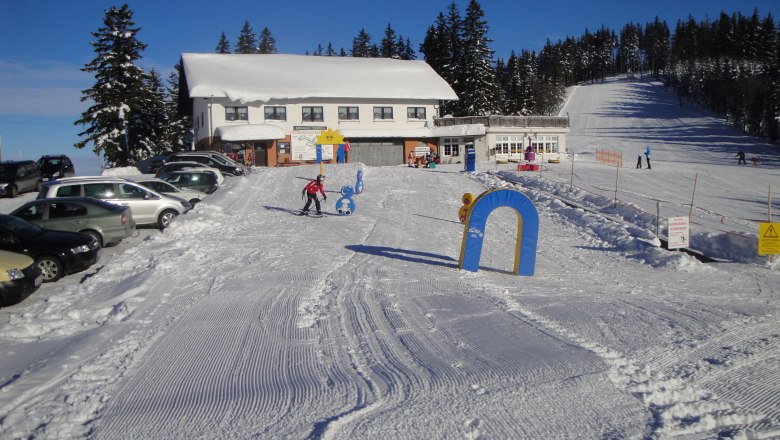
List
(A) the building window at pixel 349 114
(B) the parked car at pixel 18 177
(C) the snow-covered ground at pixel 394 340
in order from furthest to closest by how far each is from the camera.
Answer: (A) the building window at pixel 349 114, (B) the parked car at pixel 18 177, (C) the snow-covered ground at pixel 394 340

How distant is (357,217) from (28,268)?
1112 cm

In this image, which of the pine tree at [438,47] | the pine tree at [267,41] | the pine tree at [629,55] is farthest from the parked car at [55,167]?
the pine tree at [629,55]

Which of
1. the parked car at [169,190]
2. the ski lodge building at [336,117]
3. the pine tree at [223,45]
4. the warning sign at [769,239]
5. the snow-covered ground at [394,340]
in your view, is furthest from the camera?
the pine tree at [223,45]

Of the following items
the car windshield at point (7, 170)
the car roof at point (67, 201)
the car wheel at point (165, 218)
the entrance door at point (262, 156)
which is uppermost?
the entrance door at point (262, 156)

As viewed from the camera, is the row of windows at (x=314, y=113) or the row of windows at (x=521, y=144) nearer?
the row of windows at (x=314, y=113)

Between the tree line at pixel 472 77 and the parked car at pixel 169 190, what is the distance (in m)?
25.1

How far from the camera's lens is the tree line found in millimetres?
41938

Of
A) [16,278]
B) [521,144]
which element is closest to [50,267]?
[16,278]

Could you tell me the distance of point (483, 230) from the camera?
11656 mm

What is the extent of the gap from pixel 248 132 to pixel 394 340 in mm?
34444

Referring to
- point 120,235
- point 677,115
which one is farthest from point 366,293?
point 677,115

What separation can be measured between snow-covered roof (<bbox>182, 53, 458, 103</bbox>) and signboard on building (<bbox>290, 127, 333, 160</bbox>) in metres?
2.77

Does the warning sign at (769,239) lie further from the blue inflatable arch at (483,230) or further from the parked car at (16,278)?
the parked car at (16,278)

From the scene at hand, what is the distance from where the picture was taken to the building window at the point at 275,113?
41438 millimetres
